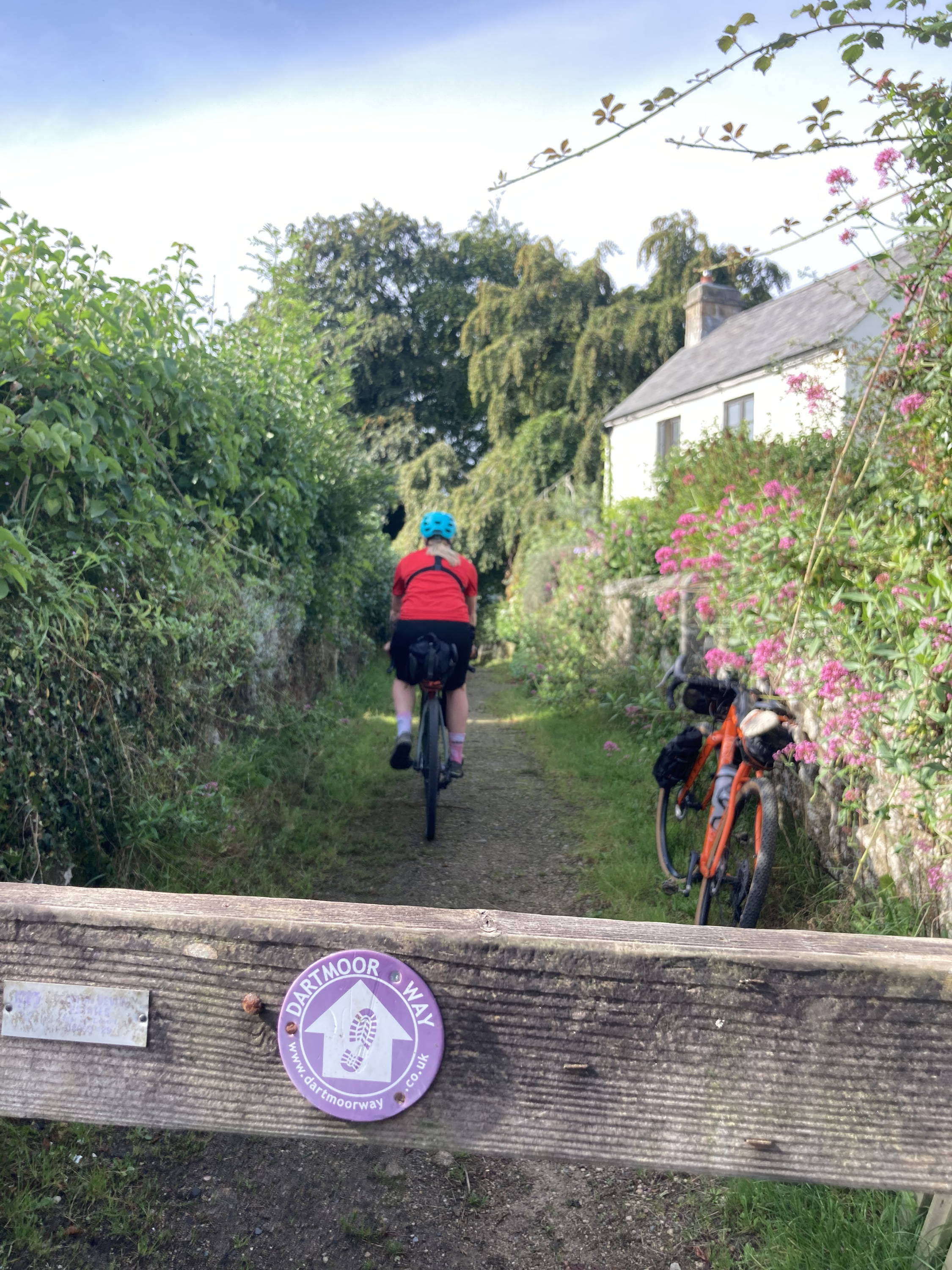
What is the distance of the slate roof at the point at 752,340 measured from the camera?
15430 mm

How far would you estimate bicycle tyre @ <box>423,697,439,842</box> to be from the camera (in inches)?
219

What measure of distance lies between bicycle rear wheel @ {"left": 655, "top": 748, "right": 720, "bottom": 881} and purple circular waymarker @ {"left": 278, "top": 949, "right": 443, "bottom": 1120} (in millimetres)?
3549

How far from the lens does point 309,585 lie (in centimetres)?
776

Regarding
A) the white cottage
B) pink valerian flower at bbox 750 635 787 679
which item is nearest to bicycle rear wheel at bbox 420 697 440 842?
pink valerian flower at bbox 750 635 787 679

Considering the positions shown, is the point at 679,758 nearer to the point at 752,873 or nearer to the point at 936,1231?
the point at 752,873

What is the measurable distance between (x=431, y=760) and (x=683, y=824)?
1499 millimetres

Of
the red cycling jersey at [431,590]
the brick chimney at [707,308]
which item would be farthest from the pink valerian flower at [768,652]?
the brick chimney at [707,308]

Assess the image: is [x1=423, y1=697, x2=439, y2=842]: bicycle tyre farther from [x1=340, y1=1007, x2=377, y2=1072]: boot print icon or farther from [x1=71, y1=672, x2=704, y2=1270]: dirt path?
[x1=340, y1=1007, x2=377, y2=1072]: boot print icon

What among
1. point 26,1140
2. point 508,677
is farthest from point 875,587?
point 508,677

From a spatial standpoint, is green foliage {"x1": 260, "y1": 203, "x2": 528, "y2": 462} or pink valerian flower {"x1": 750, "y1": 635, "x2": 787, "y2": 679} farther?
green foliage {"x1": 260, "y1": 203, "x2": 528, "y2": 462}

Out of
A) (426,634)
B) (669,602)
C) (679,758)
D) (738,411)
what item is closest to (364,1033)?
(679,758)

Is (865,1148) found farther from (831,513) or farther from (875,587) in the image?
(831,513)

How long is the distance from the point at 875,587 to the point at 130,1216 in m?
3.10

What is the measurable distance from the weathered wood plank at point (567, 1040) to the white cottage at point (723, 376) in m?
12.3
